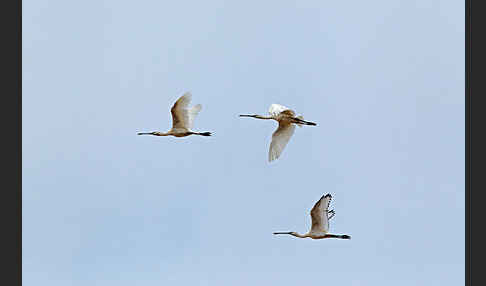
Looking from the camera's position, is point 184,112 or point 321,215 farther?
point 184,112

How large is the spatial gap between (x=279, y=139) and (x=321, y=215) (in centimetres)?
271

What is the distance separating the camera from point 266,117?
51.7 metres

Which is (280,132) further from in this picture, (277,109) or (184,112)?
(184,112)

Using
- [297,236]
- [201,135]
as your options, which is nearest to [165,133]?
[201,135]

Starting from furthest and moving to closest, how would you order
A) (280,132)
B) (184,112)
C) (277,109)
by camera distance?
(280,132) < (184,112) < (277,109)

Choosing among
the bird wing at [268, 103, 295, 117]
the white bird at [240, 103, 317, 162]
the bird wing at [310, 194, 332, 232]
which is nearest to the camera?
the bird wing at [310, 194, 332, 232]

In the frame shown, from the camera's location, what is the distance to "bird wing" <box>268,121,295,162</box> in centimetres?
5119

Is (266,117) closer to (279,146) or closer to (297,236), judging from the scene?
(279,146)

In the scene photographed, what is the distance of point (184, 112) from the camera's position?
51.0 meters

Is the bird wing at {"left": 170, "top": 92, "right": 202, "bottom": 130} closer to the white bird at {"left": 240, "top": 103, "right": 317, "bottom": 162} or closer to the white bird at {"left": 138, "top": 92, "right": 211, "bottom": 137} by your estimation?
the white bird at {"left": 138, "top": 92, "right": 211, "bottom": 137}

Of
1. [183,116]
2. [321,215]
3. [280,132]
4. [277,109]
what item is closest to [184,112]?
[183,116]

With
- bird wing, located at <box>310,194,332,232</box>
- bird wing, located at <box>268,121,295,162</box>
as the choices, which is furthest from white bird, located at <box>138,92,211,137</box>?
bird wing, located at <box>310,194,332,232</box>

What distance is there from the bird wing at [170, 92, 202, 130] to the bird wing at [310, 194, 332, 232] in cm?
459

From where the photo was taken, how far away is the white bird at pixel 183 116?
50719mm
